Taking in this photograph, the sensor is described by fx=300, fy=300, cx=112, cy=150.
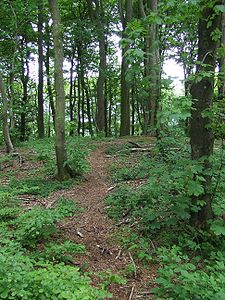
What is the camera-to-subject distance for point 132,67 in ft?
13.4

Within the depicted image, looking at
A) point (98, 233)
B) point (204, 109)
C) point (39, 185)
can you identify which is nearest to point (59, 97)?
point (39, 185)

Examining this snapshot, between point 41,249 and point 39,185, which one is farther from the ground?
point 39,185

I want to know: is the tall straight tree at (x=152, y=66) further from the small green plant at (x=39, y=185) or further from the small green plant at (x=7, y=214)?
the small green plant at (x=7, y=214)

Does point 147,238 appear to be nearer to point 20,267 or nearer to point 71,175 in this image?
point 20,267

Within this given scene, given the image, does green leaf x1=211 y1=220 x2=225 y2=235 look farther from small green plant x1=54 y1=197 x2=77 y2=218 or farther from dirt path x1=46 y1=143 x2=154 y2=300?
small green plant x1=54 y1=197 x2=77 y2=218

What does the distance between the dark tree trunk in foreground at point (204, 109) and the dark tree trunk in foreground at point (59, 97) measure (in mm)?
3991

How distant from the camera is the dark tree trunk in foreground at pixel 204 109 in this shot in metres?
Answer: 4.38

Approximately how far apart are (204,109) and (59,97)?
14.4ft

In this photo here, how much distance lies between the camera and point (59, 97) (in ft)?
25.4

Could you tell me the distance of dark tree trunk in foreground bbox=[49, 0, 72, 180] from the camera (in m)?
7.50

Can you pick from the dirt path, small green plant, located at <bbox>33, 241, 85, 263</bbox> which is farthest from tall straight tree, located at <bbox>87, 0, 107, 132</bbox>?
small green plant, located at <bbox>33, 241, 85, 263</bbox>

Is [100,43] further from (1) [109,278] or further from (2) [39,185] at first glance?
(1) [109,278]


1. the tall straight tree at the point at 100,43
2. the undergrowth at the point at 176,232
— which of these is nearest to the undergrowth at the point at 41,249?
the undergrowth at the point at 176,232

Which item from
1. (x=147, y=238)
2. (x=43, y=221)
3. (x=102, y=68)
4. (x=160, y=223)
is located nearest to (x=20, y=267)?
(x=43, y=221)
